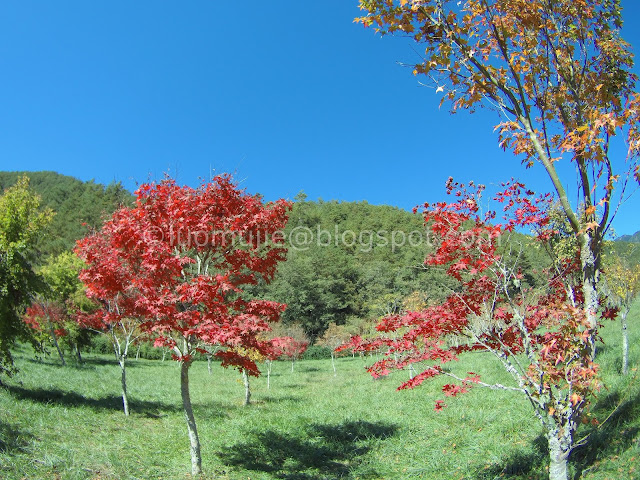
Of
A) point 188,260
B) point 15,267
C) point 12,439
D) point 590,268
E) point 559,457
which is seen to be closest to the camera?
point 559,457

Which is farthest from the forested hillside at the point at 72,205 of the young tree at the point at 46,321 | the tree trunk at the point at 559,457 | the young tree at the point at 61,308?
the tree trunk at the point at 559,457

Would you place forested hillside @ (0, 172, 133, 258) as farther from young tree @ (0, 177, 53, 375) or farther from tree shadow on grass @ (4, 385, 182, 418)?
tree shadow on grass @ (4, 385, 182, 418)

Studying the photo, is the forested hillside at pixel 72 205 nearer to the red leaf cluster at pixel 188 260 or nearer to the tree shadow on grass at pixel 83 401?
the tree shadow on grass at pixel 83 401

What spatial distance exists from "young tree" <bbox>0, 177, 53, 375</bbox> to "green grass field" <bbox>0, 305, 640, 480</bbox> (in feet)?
5.48

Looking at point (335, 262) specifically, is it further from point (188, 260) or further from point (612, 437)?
point (188, 260)

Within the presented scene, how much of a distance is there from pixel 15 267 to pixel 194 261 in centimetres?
764

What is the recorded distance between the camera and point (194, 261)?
646 cm

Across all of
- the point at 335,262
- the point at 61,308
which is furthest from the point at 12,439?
the point at 335,262

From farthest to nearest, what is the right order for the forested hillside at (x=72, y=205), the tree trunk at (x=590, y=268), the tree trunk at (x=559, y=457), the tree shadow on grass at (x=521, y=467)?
the forested hillside at (x=72, y=205) → the tree shadow on grass at (x=521, y=467) → the tree trunk at (x=590, y=268) → the tree trunk at (x=559, y=457)

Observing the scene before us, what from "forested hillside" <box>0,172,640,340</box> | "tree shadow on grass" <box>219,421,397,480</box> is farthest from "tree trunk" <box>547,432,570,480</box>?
"forested hillside" <box>0,172,640,340</box>

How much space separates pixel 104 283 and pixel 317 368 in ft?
92.1

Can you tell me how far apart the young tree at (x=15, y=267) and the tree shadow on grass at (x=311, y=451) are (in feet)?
22.8

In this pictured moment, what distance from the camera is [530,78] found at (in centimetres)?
497

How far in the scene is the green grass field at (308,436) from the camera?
20.6ft
